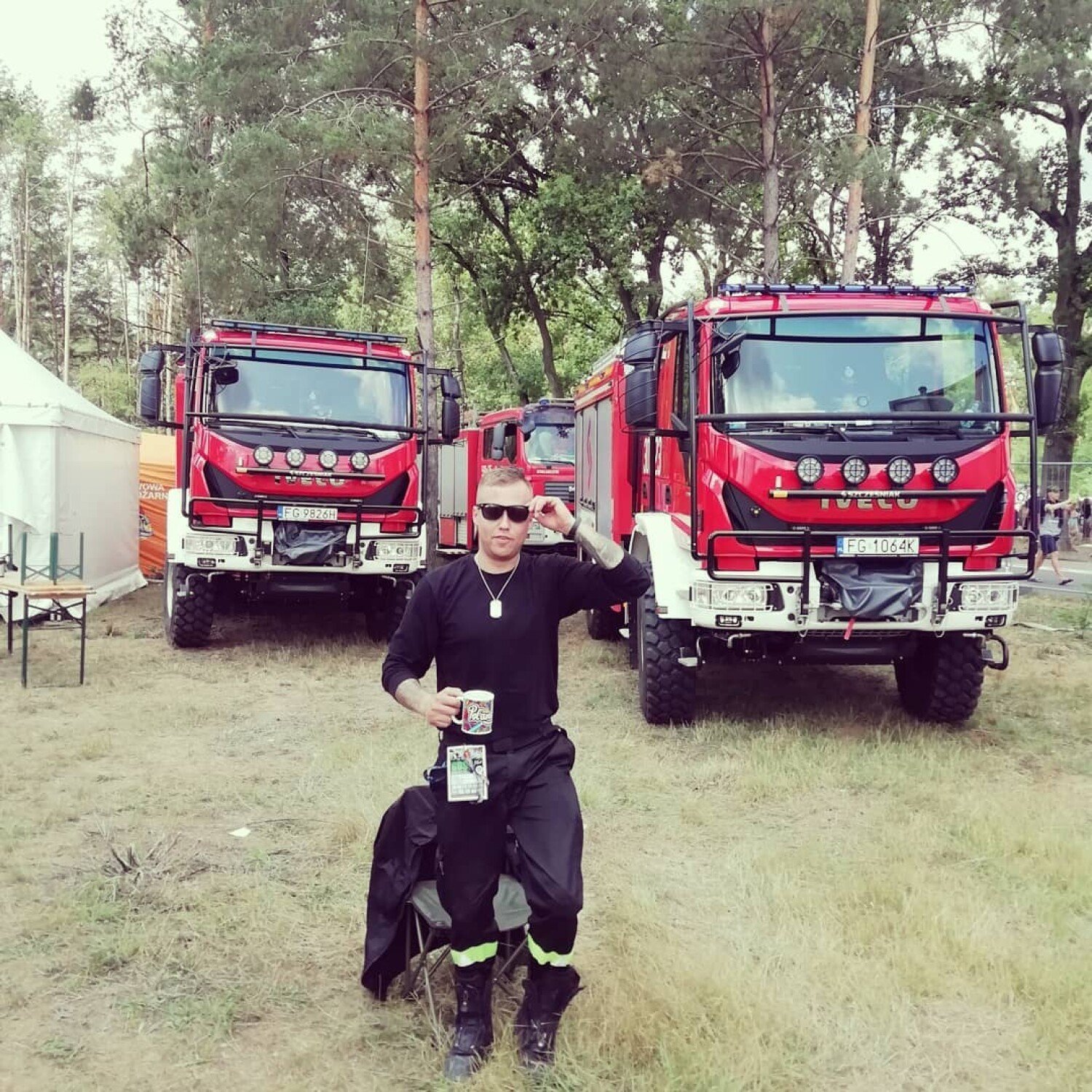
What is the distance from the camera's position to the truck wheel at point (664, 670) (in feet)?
Answer: 23.2

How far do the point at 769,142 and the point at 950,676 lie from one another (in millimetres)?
13067

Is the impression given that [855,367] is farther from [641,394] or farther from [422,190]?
[422,190]

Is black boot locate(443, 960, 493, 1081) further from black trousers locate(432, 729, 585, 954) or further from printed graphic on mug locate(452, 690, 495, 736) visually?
printed graphic on mug locate(452, 690, 495, 736)

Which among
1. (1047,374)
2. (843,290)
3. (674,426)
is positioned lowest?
(674,426)

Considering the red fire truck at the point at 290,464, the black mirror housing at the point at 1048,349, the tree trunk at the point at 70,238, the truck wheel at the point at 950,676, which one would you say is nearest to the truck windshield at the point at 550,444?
the red fire truck at the point at 290,464

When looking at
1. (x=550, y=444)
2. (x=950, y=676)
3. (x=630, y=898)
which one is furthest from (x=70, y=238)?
(x=630, y=898)

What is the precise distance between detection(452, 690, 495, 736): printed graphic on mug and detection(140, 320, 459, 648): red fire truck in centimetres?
685

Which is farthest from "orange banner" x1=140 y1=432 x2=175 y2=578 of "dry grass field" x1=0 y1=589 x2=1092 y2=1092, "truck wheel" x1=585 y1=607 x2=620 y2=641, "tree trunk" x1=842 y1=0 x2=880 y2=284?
"tree trunk" x1=842 y1=0 x2=880 y2=284

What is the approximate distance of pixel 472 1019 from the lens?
321 cm

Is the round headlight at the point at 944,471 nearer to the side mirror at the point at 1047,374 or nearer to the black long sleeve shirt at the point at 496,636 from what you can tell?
the side mirror at the point at 1047,374

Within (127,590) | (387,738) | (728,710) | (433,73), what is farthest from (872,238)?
(387,738)

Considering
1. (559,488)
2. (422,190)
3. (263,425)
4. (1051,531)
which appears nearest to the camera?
(263,425)

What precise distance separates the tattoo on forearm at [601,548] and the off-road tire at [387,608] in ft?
22.6

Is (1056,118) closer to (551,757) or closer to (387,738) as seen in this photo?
(387,738)
